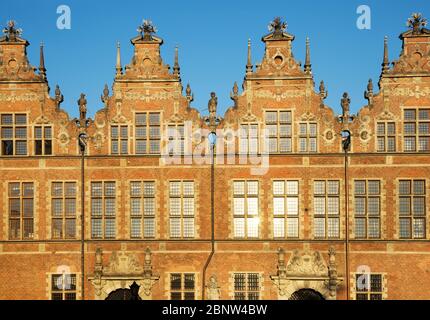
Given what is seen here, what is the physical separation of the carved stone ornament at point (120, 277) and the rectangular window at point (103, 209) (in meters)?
1.03

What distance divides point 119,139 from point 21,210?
5589 millimetres

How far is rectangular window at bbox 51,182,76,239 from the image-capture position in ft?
95.3

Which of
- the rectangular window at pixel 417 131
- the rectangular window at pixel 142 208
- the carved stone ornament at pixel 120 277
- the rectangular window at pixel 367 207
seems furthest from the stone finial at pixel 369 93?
the carved stone ornament at pixel 120 277

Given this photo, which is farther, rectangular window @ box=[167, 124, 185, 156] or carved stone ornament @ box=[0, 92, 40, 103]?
carved stone ornament @ box=[0, 92, 40, 103]

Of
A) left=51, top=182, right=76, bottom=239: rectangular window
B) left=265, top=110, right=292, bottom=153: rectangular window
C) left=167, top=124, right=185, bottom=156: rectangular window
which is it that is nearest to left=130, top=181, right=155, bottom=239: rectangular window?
left=167, top=124, right=185, bottom=156: rectangular window

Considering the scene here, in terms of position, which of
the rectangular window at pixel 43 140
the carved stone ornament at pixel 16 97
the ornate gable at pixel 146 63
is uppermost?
the ornate gable at pixel 146 63

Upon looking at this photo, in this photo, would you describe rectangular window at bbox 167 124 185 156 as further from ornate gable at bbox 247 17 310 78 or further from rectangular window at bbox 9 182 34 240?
rectangular window at bbox 9 182 34 240

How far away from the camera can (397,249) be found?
2819 cm

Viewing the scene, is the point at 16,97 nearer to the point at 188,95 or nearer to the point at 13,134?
the point at 13,134

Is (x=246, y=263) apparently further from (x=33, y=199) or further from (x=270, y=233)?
(x=33, y=199)

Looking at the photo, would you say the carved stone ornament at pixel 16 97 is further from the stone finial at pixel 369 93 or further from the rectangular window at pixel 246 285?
the stone finial at pixel 369 93

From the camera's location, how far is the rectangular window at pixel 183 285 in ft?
93.4

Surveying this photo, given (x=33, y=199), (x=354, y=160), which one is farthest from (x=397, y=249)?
(x=33, y=199)

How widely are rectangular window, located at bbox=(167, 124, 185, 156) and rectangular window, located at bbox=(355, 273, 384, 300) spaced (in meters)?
9.85
